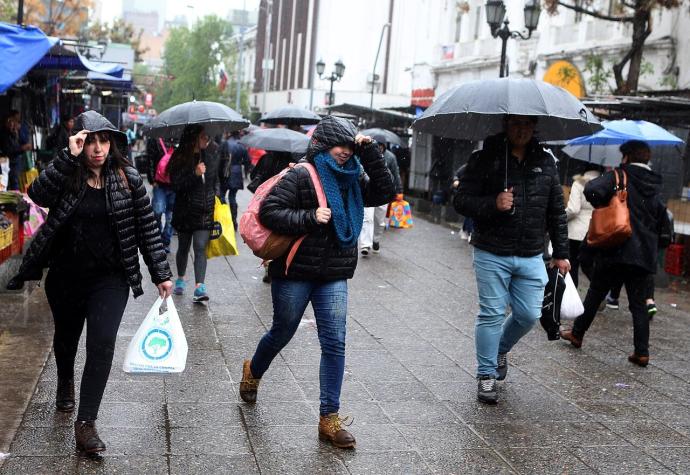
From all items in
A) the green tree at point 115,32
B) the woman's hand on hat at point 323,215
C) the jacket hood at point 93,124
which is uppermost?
the green tree at point 115,32

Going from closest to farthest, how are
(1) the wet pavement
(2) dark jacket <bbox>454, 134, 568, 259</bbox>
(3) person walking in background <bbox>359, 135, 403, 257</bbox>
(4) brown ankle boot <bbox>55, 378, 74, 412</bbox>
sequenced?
(1) the wet pavement < (4) brown ankle boot <bbox>55, 378, 74, 412</bbox> < (2) dark jacket <bbox>454, 134, 568, 259</bbox> < (3) person walking in background <bbox>359, 135, 403, 257</bbox>

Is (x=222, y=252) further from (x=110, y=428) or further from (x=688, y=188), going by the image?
(x=688, y=188)

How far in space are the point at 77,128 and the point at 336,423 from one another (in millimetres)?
2085

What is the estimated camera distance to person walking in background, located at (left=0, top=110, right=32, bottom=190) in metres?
13.9

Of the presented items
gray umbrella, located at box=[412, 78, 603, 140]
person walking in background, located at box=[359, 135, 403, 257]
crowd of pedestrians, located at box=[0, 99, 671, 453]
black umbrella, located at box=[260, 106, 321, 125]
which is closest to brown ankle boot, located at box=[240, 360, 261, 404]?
crowd of pedestrians, located at box=[0, 99, 671, 453]

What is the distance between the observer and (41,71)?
14.9 metres

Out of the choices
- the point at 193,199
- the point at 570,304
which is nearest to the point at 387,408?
the point at 570,304

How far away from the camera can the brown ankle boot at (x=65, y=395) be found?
5.76 meters

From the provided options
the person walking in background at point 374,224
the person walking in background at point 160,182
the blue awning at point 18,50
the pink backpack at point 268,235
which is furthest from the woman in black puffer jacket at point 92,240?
the person walking in background at point 374,224

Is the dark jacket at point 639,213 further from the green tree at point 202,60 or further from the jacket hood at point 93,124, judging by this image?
the green tree at point 202,60

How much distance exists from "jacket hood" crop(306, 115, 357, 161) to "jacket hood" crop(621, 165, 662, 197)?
356cm

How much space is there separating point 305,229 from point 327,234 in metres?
0.15

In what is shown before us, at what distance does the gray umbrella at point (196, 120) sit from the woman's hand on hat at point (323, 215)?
15.1 feet

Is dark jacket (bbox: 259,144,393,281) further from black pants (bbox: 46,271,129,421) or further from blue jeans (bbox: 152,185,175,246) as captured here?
blue jeans (bbox: 152,185,175,246)
